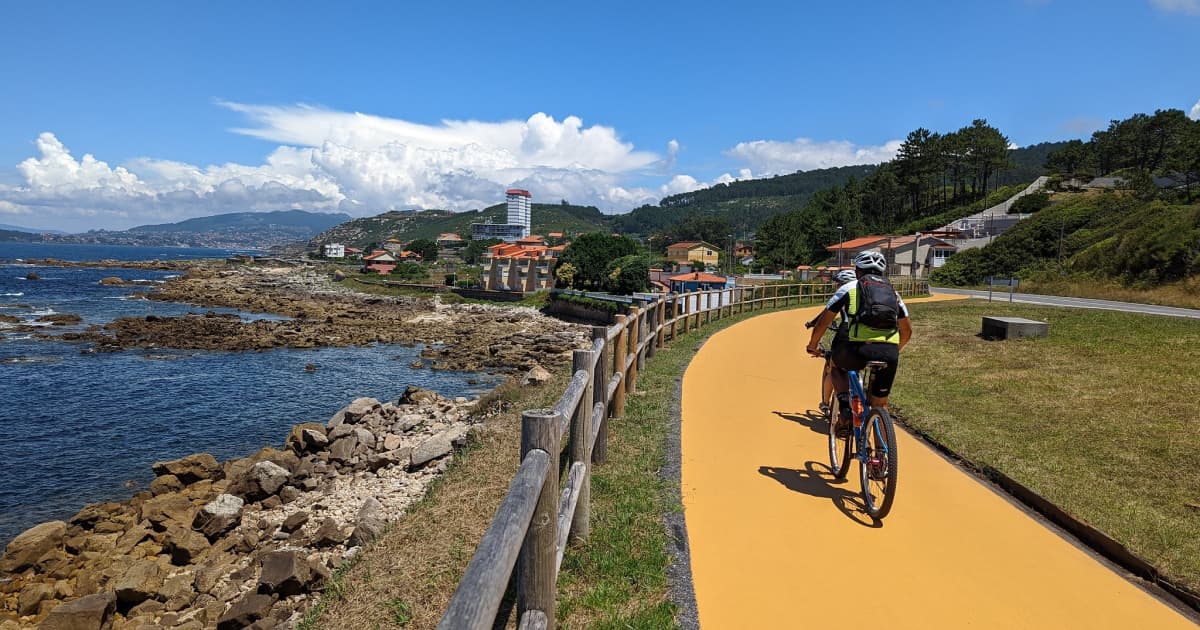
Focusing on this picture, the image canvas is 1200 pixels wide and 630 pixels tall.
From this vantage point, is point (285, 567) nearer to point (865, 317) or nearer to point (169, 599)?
point (169, 599)

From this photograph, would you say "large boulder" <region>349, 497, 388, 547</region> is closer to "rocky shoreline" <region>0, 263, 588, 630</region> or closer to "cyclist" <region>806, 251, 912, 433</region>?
"rocky shoreline" <region>0, 263, 588, 630</region>

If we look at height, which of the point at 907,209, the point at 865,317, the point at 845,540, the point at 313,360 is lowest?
the point at 313,360

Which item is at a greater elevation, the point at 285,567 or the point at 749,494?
the point at 749,494

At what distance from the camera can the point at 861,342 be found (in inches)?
197

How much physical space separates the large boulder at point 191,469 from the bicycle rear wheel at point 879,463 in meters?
12.9

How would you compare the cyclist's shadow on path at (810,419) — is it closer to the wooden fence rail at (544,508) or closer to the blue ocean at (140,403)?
the wooden fence rail at (544,508)

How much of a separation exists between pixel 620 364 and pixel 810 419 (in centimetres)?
262

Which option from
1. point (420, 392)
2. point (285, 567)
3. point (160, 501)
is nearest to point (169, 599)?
point (285, 567)

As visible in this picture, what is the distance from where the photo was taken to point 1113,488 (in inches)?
224

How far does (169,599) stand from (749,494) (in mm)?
7355

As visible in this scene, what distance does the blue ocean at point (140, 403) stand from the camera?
13188 millimetres

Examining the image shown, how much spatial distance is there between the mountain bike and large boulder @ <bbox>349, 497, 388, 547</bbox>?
Result: 209 inches

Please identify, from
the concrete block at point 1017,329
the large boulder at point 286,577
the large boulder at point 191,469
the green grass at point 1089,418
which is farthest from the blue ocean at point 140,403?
the concrete block at point 1017,329

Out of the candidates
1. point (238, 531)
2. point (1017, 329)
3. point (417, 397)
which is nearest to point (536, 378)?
point (417, 397)
